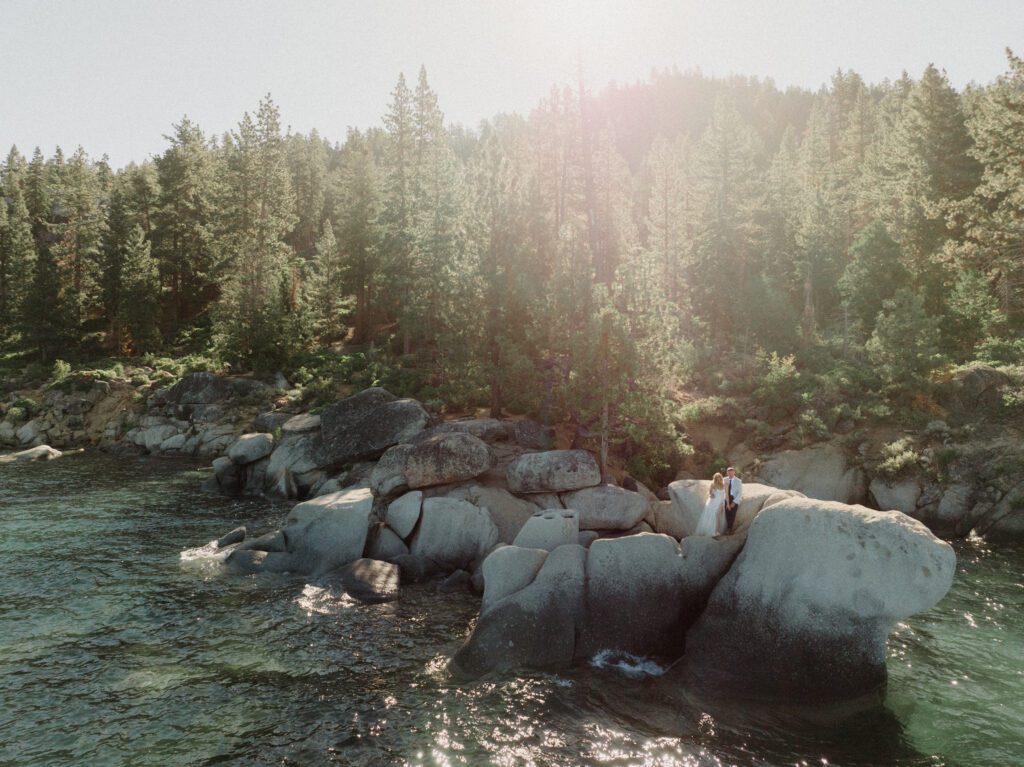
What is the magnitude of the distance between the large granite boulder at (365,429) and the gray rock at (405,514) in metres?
5.67

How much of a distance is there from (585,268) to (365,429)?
11.5 meters

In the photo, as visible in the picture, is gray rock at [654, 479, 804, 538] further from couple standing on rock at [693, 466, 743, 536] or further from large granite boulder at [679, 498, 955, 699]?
large granite boulder at [679, 498, 955, 699]

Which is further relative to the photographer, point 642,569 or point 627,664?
point 642,569

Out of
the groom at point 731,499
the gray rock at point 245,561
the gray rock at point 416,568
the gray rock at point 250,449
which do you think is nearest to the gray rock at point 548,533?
the gray rock at point 416,568

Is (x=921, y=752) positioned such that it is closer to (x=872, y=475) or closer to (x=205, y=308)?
(x=872, y=475)

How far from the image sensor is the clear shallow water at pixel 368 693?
10156 mm

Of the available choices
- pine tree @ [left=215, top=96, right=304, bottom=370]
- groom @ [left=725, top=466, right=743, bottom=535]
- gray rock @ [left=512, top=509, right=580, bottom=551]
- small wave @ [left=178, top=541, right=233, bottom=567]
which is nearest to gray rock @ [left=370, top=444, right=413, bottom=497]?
small wave @ [left=178, top=541, right=233, bottom=567]

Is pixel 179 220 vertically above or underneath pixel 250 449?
above

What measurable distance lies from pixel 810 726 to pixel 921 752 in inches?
64.0

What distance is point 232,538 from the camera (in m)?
20.5

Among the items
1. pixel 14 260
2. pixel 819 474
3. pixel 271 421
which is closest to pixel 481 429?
pixel 271 421

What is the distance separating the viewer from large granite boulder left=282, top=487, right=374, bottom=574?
18.5 meters

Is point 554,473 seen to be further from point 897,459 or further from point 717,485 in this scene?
point 897,459

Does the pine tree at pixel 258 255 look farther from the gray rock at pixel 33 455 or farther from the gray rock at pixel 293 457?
the gray rock at pixel 293 457
